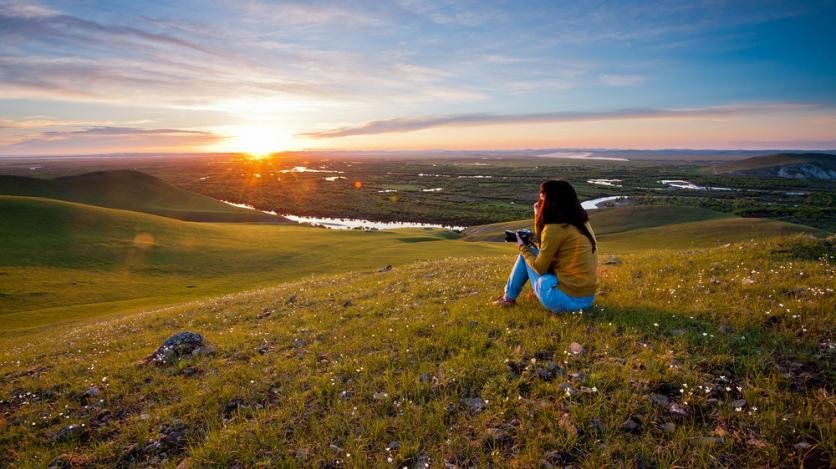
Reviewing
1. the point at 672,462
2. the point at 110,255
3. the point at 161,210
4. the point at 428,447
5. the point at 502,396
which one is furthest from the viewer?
the point at 161,210


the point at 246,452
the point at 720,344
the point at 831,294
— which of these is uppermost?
the point at 831,294

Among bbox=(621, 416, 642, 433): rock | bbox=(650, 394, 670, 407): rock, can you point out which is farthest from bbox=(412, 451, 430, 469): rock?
bbox=(650, 394, 670, 407): rock

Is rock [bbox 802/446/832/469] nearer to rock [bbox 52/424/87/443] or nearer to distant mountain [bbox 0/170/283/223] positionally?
rock [bbox 52/424/87/443]

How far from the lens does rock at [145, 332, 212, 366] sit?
10.6 meters

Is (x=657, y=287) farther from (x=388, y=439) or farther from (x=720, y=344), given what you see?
(x=388, y=439)

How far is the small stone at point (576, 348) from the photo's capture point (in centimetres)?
773

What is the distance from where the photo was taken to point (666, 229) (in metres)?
58.5

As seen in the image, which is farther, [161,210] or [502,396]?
[161,210]

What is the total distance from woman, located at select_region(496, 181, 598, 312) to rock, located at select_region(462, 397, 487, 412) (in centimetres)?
386

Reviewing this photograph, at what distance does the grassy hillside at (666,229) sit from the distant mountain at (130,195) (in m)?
74.2

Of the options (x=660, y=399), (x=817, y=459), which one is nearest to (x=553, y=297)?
(x=660, y=399)

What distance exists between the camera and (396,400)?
23.5ft

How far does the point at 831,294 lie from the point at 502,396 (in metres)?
8.15

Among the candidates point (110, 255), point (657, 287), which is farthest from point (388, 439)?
point (110, 255)
